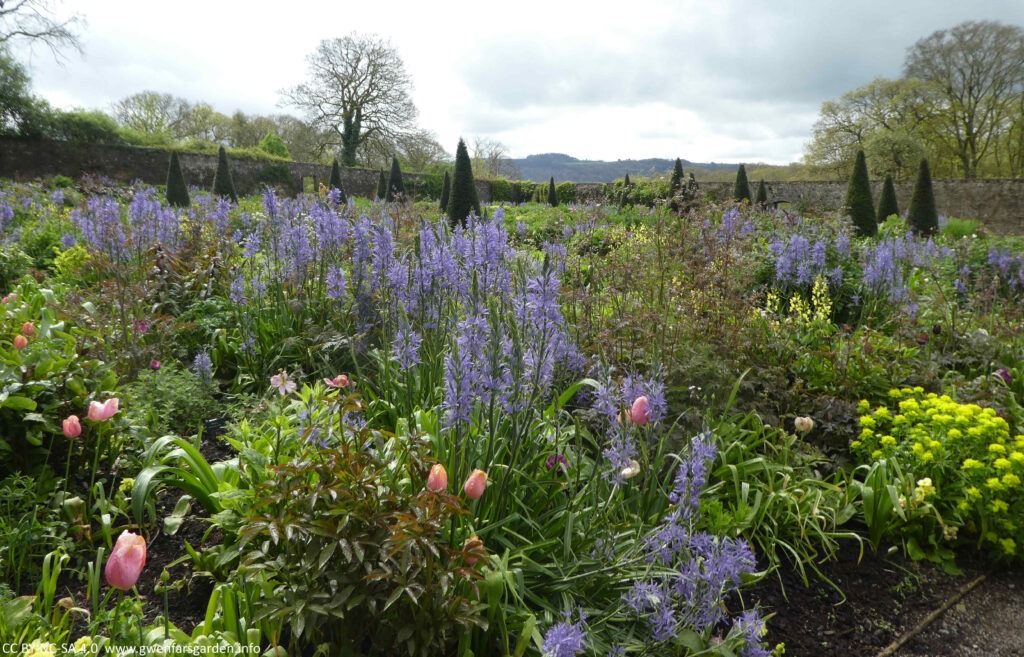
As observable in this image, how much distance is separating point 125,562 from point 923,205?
54.7 feet

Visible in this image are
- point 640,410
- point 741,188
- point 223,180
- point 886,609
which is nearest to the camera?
point 640,410

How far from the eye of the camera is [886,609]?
8.55 ft

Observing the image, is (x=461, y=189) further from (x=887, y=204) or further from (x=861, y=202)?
(x=887, y=204)

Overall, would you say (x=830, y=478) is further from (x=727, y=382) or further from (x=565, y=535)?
(x=565, y=535)

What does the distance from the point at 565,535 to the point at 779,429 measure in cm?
197

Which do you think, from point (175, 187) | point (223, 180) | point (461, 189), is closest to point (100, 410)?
point (461, 189)

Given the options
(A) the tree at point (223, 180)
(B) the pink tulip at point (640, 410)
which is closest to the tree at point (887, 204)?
(B) the pink tulip at point (640, 410)

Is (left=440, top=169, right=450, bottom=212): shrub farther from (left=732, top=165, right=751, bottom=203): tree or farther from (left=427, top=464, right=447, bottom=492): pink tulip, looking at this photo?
(left=427, top=464, right=447, bottom=492): pink tulip

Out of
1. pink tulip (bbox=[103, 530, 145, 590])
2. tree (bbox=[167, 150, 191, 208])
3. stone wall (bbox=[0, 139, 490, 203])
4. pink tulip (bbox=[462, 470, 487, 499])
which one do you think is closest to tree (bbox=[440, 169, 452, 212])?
stone wall (bbox=[0, 139, 490, 203])

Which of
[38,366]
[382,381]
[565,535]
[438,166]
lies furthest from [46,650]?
[438,166]

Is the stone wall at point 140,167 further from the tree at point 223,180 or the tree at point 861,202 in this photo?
the tree at point 861,202

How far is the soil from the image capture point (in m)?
2.38

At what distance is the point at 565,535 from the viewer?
6.92ft

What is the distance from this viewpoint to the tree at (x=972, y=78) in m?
→ 26.3
